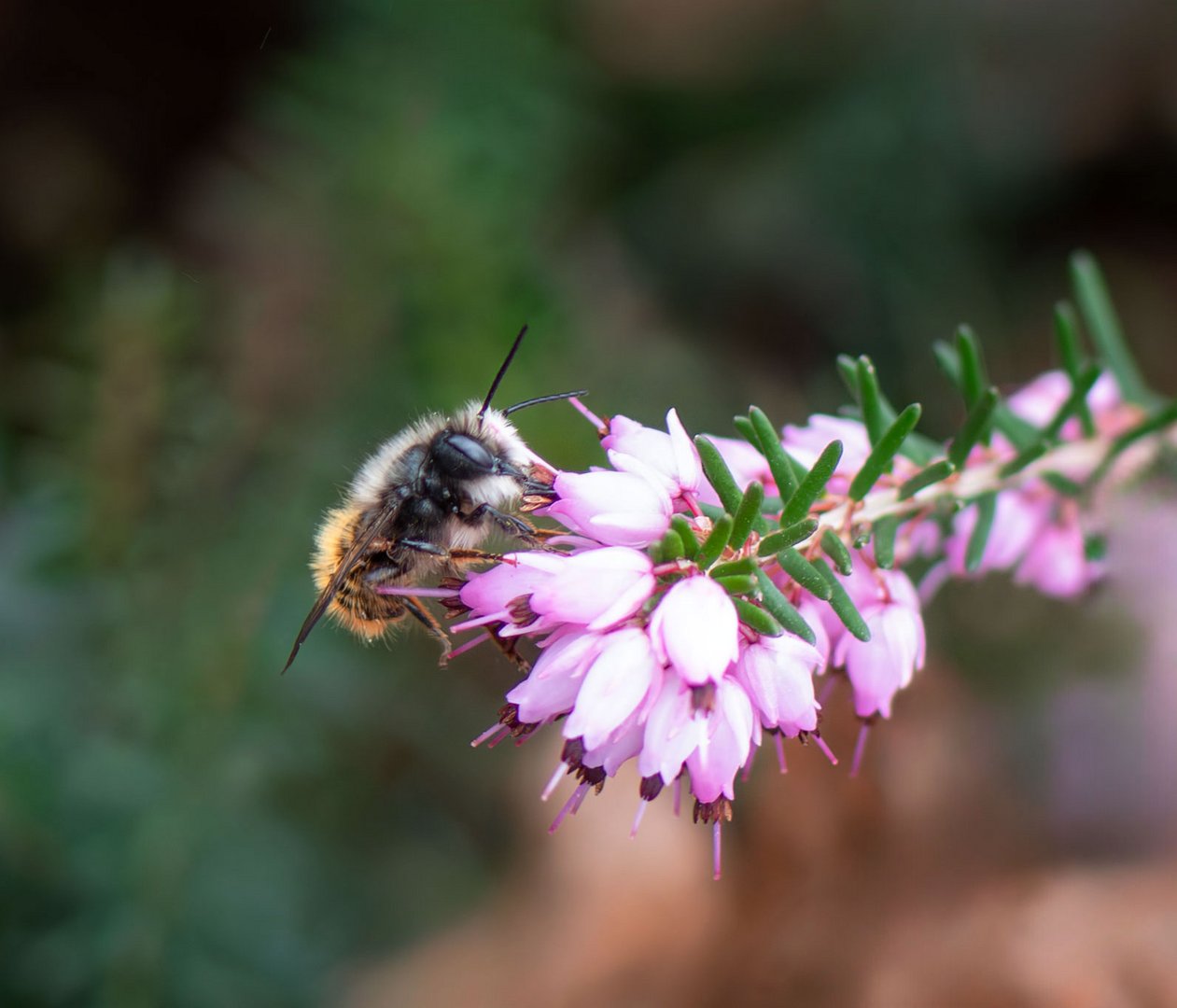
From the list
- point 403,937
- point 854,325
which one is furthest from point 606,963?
point 854,325

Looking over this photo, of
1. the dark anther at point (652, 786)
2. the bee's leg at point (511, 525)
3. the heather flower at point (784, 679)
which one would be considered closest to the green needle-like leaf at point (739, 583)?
the heather flower at point (784, 679)

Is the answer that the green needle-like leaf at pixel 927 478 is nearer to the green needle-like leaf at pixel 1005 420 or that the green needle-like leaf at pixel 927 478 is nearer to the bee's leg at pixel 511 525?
the green needle-like leaf at pixel 1005 420

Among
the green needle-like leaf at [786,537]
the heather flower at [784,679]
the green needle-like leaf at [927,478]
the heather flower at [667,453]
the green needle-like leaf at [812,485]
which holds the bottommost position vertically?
the heather flower at [784,679]

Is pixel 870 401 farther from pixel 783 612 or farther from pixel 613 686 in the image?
pixel 613 686

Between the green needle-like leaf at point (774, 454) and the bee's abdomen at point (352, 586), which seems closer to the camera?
the green needle-like leaf at point (774, 454)

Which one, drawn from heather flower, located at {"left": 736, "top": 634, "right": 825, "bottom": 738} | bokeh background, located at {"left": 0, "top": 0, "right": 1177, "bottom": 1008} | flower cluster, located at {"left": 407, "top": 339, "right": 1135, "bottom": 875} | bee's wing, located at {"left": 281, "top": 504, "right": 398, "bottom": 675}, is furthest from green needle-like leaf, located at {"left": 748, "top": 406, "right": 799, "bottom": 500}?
bokeh background, located at {"left": 0, "top": 0, "right": 1177, "bottom": 1008}

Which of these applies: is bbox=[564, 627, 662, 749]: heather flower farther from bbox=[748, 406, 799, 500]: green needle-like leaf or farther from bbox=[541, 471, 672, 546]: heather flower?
bbox=[748, 406, 799, 500]: green needle-like leaf

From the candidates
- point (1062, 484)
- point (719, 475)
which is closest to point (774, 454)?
point (719, 475)
